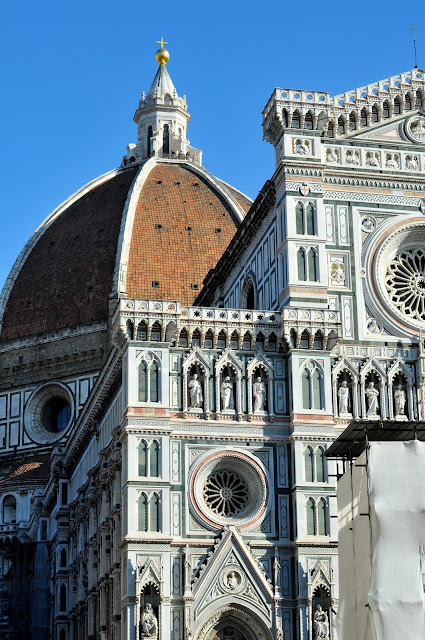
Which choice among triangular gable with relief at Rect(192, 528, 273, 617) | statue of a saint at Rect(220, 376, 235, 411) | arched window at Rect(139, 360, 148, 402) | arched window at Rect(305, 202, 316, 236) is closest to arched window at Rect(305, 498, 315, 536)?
triangular gable with relief at Rect(192, 528, 273, 617)

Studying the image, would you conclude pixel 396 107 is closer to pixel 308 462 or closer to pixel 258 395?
pixel 258 395

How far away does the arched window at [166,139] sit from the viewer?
7569cm

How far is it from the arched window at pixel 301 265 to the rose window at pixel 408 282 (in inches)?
112

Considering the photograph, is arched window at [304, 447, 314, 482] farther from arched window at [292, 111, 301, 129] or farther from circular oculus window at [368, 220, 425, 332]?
arched window at [292, 111, 301, 129]

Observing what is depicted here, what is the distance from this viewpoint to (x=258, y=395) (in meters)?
35.3

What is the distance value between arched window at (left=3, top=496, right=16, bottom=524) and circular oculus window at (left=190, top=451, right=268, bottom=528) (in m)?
25.2

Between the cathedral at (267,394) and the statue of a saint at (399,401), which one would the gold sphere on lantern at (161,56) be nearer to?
the cathedral at (267,394)

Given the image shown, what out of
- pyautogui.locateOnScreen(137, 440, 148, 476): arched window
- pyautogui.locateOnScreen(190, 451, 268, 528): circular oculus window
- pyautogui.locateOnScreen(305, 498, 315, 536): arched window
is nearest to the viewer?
pyautogui.locateOnScreen(137, 440, 148, 476): arched window

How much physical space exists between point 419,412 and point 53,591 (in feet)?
65.8

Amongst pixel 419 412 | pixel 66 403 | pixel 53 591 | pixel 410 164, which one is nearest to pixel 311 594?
pixel 419 412

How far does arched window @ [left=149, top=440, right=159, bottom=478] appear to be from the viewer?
110 feet

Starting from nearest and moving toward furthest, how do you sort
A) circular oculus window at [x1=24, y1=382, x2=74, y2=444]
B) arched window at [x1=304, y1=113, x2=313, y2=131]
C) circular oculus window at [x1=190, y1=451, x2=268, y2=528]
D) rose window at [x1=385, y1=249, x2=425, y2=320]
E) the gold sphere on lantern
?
circular oculus window at [x1=190, y1=451, x2=268, y2=528] → rose window at [x1=385, y1=249, x2=425, y2=320] → arched window at [x1=304, y1=113, x2=313, y2=131] → circular oculus window at [x1=24, y1=382, x2=74, y2=444] → the gold sphere on lantern

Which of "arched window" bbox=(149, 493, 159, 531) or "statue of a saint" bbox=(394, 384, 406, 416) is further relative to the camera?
"statue of a saint" bbox=(394, 384, 406, 416)

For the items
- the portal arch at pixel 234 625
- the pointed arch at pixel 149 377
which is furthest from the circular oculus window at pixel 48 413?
the portal arch at pixel 234 625
